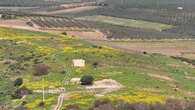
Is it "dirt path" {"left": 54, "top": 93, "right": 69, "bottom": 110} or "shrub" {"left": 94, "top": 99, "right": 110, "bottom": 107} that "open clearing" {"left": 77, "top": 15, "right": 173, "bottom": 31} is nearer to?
"dirt path" {"left": 54, "top": 93, "right": 69, "bottom": 110}

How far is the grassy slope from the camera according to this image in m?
42.7

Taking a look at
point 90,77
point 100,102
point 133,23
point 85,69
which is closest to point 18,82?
point 90,77

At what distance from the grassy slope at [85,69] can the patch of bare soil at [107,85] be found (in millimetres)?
1402

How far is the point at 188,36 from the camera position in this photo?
140875 mm

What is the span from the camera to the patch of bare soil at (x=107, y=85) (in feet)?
150

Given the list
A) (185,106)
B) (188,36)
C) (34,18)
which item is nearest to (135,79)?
(185,106)

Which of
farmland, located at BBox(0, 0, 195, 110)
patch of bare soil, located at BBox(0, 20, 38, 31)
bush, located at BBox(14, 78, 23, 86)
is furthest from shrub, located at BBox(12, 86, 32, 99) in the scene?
patch of bare soil, located at BBox(0, 20, 38, 31)

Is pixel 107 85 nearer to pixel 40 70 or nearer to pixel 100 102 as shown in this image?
pixel 100 102

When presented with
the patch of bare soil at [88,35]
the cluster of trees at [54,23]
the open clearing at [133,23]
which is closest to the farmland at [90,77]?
the patch of bare soil at [88,35]

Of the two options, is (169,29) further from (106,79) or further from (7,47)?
(106,79)

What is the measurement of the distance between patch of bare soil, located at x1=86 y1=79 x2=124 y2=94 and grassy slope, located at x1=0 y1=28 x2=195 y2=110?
1.40 m

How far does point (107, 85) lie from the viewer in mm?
47781

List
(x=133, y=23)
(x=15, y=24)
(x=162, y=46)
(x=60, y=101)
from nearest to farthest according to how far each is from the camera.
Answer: (x=60, y=101)
(x=162, y=46)
(x=15, y=24)
(x=133, y=23)

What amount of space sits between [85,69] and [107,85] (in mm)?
11517
